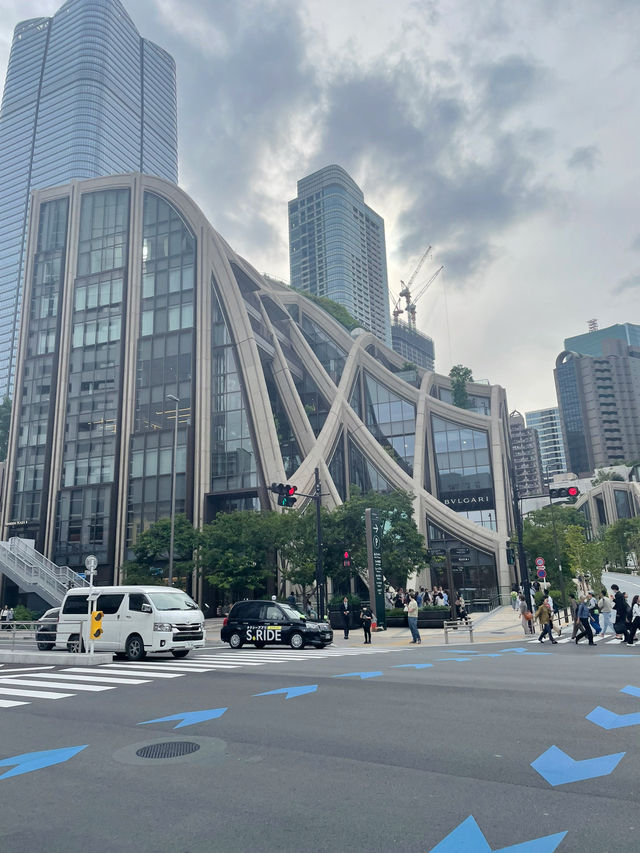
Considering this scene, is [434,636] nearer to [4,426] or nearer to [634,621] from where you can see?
[634,621]

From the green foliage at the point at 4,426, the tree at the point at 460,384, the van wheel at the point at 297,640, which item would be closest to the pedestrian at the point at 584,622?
the van wheel at the point at 297,640

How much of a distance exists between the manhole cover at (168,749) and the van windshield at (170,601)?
37.4 ft

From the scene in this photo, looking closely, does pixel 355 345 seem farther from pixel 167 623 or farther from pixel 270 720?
pixel 270 720

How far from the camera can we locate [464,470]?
67.8 meters

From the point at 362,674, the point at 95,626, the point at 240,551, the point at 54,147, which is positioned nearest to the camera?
the point at 362,674

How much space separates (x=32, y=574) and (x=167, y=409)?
56.4ft

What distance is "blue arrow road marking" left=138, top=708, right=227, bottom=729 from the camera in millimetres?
8307

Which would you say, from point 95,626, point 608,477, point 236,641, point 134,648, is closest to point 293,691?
point 95,626

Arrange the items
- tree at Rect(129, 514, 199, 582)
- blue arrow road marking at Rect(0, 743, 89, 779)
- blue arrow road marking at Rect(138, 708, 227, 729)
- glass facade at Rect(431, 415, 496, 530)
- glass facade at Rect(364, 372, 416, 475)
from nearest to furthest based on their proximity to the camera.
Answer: blue arrow road marking at Rect(0, 743, 89, 779) → blue arrow road marking at Rect(138, 708, 227, 729) → tree at Rect(129, 514, 199, 582) → glass facade at Rect(431, 415, 496, 530) → glass facade at Rect(364, 372, 416, 475)

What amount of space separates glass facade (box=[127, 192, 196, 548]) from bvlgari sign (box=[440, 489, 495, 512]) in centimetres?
3144

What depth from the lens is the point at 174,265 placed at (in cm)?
5756

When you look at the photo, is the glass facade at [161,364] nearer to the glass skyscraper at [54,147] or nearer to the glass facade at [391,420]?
the glass facade at [391,420]

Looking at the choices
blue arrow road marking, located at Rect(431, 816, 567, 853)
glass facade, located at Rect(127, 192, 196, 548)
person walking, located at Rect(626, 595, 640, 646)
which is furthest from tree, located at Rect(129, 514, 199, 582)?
blue arrow road marking, located at Rect(431, 816, 567, 853)

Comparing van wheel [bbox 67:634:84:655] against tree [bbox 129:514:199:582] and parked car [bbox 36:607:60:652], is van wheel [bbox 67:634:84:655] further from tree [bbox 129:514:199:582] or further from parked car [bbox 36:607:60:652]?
tree [bbox 129:514:199:582]
